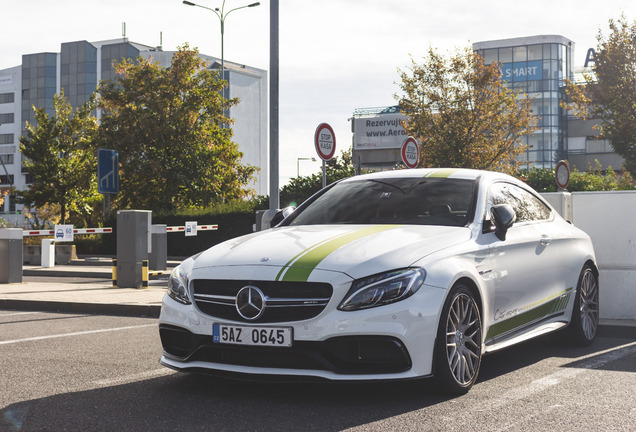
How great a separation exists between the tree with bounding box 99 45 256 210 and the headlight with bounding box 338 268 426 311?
1179 inches

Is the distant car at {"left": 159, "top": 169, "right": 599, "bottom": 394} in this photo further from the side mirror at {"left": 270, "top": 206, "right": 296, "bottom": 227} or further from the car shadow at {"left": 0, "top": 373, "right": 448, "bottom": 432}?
the side mirror at {"left": 270, "top": 206, "right": 296, "bottom": 227}

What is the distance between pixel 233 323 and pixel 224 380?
0.97 metres

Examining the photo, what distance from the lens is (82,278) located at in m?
20.8

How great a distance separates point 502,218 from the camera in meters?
6.23

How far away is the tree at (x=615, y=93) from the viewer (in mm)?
30781

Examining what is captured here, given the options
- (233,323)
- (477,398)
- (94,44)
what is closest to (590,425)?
(477,398)

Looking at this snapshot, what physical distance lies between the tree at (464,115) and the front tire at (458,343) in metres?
27.4

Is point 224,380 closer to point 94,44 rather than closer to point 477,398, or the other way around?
point 477,398

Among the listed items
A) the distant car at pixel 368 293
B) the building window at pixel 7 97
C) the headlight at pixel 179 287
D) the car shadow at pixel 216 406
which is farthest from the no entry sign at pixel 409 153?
the building window at pixel 7 97

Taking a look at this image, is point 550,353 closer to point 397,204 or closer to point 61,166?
point 397,204

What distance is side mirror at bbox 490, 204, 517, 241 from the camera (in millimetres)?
6234

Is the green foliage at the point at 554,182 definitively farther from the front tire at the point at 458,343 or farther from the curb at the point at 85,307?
the front tire at the point at 458,343

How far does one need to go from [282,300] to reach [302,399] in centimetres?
71

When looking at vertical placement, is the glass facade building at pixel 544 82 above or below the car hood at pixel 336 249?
above
